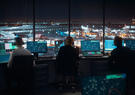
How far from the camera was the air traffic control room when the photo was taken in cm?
364

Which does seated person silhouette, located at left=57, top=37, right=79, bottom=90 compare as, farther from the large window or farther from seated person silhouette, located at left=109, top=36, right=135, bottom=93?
the large window

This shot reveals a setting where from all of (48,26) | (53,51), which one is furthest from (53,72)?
(48,26)

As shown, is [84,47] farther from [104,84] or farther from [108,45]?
[104,84]

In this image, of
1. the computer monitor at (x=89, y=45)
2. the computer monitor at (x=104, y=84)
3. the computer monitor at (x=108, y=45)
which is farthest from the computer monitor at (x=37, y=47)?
the computer monitor at (x=104, y=84)

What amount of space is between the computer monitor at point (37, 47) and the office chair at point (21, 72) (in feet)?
5.02

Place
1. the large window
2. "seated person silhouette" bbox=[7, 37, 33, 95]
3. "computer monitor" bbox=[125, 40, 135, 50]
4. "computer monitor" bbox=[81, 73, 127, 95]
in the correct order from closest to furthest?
"computer monitor" bbox=[81, 73, 127, 95] < "seated person silhouette" bbox=[7, 37, 33, 95] < the large window < "computer monitor" bbox=[125, 40, 135, 50]

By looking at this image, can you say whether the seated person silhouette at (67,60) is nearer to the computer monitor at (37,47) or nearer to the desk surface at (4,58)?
the computer monitor at (37,47)

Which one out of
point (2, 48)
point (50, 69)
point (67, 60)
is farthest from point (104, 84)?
point (50, 69)

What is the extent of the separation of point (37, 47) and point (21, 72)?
169cm

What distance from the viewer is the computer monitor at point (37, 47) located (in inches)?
193

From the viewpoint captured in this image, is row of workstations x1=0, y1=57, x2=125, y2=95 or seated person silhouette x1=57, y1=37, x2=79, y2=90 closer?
seated person silhouette x1=57, y1=37, x2=79, y2=90

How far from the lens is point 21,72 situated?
10.9 ft

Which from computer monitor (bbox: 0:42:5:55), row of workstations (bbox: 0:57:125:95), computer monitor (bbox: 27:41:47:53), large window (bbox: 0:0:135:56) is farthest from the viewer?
large window (bbox: 0:0:135:56)

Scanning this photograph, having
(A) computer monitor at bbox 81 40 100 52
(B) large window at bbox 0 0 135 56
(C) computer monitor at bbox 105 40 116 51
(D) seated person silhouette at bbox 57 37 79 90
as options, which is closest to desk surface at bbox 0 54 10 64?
(B) large window at bbox 0 0 135 56
